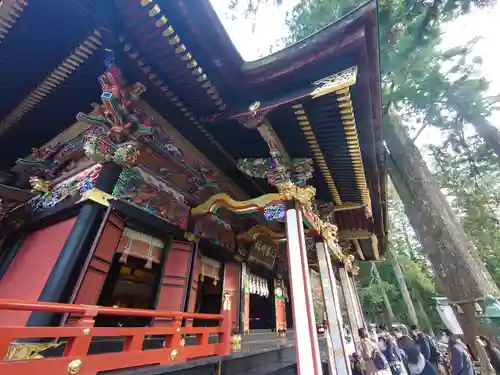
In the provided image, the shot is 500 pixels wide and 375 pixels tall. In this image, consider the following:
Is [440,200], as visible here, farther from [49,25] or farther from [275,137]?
[49,25]

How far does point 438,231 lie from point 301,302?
6067 mm

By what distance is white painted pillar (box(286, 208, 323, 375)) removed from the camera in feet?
11.2

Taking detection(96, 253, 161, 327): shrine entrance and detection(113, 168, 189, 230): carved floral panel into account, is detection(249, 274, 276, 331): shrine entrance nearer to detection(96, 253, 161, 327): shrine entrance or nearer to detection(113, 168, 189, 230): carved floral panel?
detection(96, 253, 161, 327): shrine entrance

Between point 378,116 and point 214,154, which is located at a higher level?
point 214,154

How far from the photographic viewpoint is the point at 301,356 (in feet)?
11.3

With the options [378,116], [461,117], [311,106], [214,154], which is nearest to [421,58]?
[461,117]

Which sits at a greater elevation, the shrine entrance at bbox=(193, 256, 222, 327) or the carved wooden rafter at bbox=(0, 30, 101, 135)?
the carved wooden rafter at bbox=(0, 30, 101, 135)

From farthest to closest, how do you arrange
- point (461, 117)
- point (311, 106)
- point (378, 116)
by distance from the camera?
1. point (461, 117)
2. point (378, 116)
3. point (311, 106)

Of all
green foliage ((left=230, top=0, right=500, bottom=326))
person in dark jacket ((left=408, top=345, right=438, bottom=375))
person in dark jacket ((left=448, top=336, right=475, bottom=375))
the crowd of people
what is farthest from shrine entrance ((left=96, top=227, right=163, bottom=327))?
green foliage ((left=230, top=0, right=500, bottom=326))

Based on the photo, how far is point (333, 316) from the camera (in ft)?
18.0

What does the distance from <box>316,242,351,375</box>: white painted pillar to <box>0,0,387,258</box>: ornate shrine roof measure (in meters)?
2.14

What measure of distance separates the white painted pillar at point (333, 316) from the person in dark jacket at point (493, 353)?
3.39 meters

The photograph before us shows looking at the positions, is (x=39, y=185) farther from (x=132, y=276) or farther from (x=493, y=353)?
(x=493, y=353)

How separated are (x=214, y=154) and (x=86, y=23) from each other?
311 centimetres
